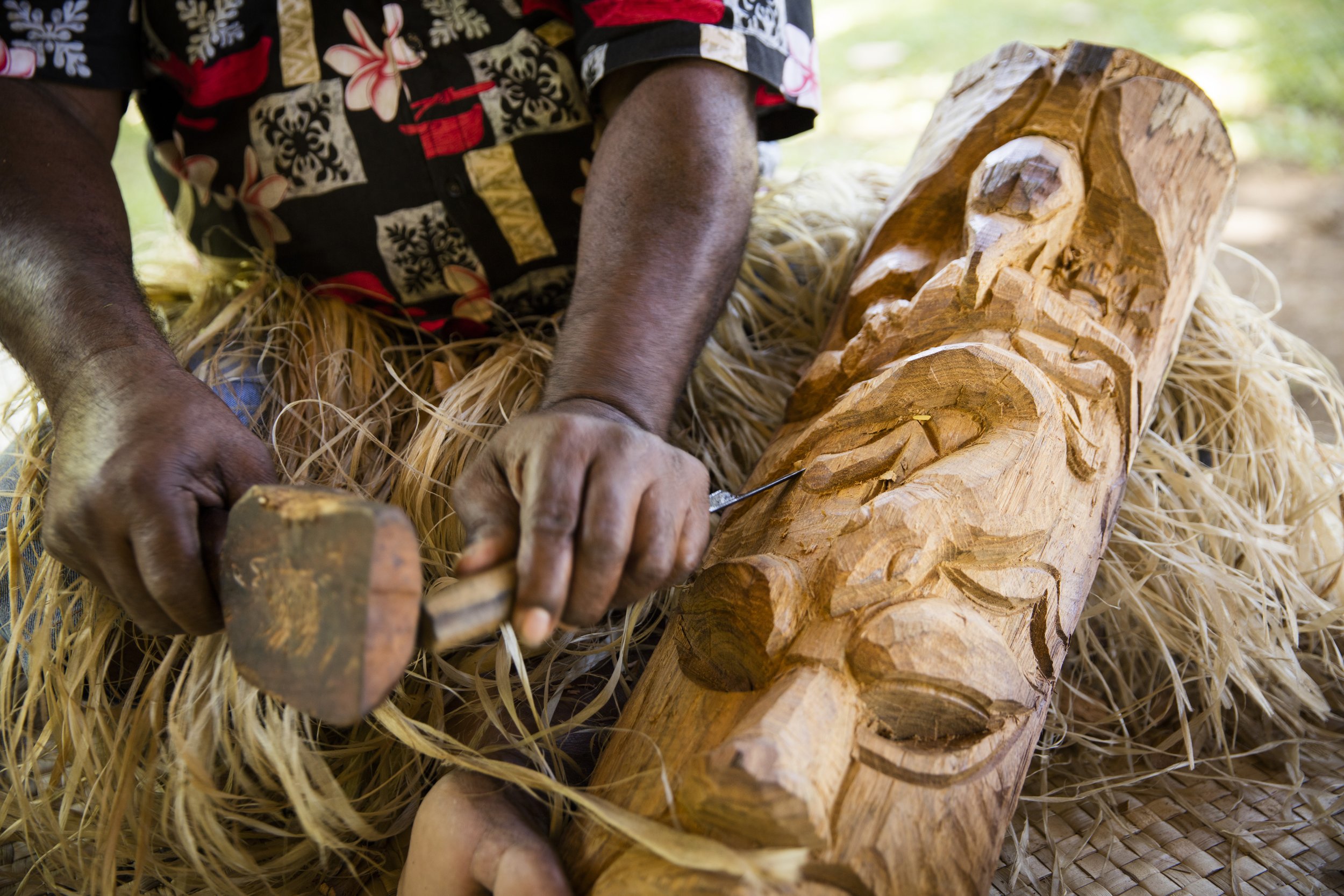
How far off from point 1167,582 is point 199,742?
1.17m

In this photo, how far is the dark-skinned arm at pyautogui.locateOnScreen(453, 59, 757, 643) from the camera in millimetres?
657

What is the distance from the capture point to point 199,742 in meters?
0.86

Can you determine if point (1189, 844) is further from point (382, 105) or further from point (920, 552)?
point (382, 105)

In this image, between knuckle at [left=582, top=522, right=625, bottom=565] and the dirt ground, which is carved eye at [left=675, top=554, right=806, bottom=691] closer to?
knuckle at [left=582, top=522, right=625, bottom=565]

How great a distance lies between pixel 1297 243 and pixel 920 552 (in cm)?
250

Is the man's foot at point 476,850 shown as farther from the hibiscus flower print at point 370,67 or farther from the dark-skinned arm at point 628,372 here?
the hibiscus flower print at point 370,67

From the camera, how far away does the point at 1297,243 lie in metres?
2.54

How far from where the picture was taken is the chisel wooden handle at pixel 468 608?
23.6 inches

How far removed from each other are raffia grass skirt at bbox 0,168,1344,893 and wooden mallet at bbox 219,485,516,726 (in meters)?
0.18

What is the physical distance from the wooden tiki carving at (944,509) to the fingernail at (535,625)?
5.8 inches

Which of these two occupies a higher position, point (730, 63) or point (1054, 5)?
point (730, 63)

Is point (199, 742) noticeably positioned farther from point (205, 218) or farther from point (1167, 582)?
point (1167, 582)

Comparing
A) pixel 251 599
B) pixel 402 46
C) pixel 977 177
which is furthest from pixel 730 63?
pixel 251 599

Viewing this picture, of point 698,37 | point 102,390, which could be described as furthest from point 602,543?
point 698,37
